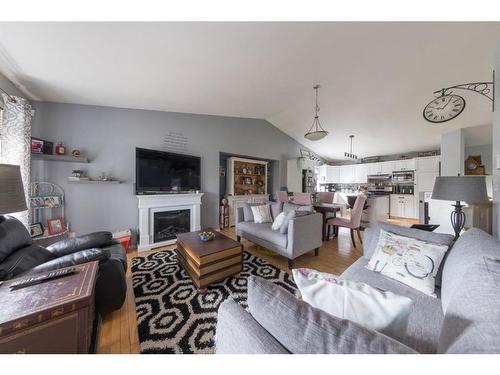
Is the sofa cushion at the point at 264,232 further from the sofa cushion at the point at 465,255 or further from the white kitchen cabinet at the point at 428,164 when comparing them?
the white kitchen cabinet at the point at 428,164

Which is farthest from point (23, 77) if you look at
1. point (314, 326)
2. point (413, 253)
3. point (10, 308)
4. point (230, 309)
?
point (413, 253)

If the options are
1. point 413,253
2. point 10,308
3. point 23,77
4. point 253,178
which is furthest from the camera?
point 253,178

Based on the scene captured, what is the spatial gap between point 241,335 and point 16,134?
3.17 m

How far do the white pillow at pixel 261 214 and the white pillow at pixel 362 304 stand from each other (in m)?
2.36

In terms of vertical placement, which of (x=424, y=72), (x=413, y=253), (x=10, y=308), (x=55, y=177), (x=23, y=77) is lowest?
(x=10, y=308)

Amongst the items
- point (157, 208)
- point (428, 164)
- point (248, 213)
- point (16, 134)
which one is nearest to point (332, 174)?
point (428, 164)

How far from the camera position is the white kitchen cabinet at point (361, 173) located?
21.0ft

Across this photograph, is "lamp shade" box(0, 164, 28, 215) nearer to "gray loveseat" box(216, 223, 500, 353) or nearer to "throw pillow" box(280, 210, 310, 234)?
"gray loveseat" box(216, 223, 500, 353)

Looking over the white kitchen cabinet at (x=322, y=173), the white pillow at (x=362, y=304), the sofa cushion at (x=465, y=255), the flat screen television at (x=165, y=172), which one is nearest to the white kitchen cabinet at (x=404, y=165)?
the white kitchen cabinet at (x=322, y=173)

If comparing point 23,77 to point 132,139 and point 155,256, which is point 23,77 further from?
Answer: point 155,256

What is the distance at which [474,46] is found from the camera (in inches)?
89.7
